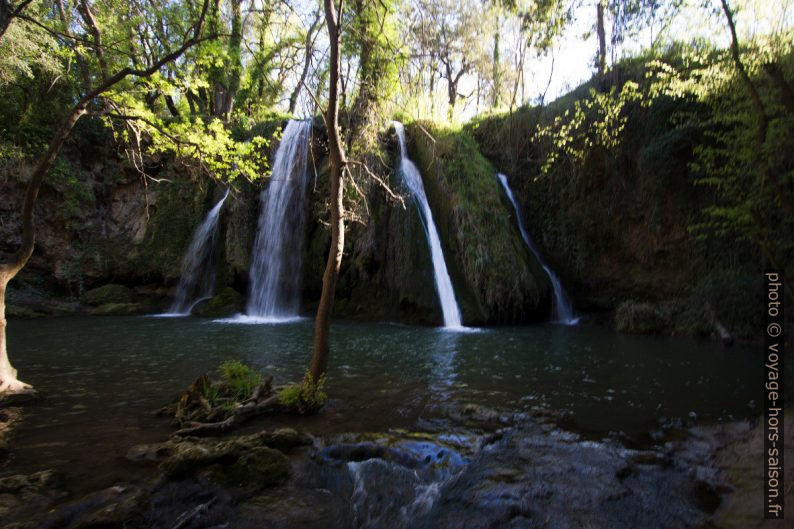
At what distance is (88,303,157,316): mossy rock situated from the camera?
1692 centimetres

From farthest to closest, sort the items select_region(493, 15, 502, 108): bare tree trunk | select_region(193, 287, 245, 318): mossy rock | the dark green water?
select_region(493, 15, 502, 108): bare tree trunk, select_region(193, 287, 245, 318): mossy rock, the dark green water

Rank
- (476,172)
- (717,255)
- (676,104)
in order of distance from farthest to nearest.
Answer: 1. (476,172)
2. (676,104)
3. (717,255)

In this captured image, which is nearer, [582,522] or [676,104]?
[582,522]

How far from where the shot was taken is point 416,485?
368 centimetres

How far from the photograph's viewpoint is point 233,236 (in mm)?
18156

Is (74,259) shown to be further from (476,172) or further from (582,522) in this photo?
(582,522)

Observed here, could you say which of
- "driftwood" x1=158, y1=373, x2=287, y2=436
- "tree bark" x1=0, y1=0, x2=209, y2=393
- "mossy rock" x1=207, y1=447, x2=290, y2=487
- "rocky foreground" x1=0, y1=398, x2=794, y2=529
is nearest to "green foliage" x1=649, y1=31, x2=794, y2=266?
"rocky foreground" x1=0, y1=398, x2=794, y2=529

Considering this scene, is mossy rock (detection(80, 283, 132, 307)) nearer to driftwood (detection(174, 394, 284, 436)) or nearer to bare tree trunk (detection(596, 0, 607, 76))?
driftwood (detection(174, 394, 284, 436))

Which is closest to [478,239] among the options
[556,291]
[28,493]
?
[556,291]

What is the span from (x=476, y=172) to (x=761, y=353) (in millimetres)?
10198

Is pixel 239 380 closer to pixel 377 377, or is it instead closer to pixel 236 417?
pixel 236 417

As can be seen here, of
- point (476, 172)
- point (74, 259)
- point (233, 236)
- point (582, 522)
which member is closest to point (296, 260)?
point (233, 236)

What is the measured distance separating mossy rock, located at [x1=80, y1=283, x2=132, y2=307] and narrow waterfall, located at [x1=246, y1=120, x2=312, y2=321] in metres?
5.97

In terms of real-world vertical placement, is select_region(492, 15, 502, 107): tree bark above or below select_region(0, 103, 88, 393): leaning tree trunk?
above
